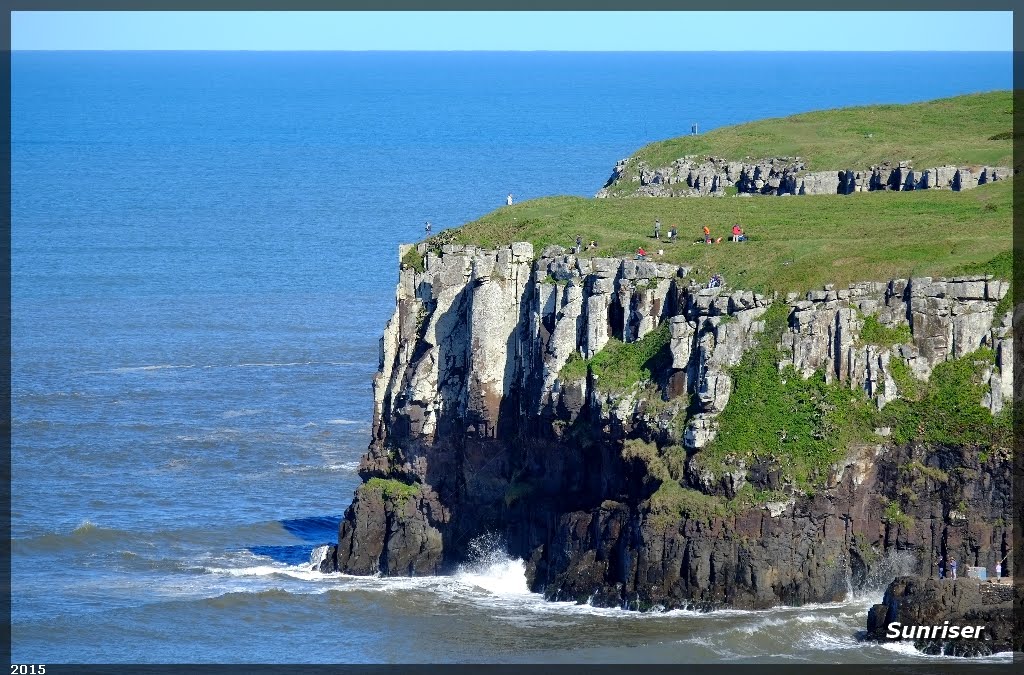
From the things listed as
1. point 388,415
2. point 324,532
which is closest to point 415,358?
point 388,415

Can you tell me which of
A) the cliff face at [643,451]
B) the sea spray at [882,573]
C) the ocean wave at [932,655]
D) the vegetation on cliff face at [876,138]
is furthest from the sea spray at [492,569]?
the vegetation on cliff face at [876,138]

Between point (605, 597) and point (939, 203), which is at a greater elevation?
point (939, 203)

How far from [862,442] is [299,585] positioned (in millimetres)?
18728

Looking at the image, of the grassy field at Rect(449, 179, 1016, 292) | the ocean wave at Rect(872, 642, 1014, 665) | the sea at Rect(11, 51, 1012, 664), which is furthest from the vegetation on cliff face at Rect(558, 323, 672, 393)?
the ocean wave at Rect(872, 642, 1014, 665)

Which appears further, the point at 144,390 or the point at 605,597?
the point at 144,390

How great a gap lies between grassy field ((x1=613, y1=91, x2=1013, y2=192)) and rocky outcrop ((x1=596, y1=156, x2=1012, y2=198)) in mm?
612

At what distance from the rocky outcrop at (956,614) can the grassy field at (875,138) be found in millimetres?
30703

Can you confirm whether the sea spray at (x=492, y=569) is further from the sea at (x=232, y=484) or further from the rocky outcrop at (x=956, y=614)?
the rocky outcrop at (x=956, y=614)

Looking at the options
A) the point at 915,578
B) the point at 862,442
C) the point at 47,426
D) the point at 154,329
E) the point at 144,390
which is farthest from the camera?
the point at 154,329

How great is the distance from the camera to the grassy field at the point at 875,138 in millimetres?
106331

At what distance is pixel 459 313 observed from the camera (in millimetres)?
88250

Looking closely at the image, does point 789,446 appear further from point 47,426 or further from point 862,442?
point 47,426

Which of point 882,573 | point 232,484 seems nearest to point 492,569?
point 882,573

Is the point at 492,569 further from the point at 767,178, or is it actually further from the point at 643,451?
the point at 767,178
